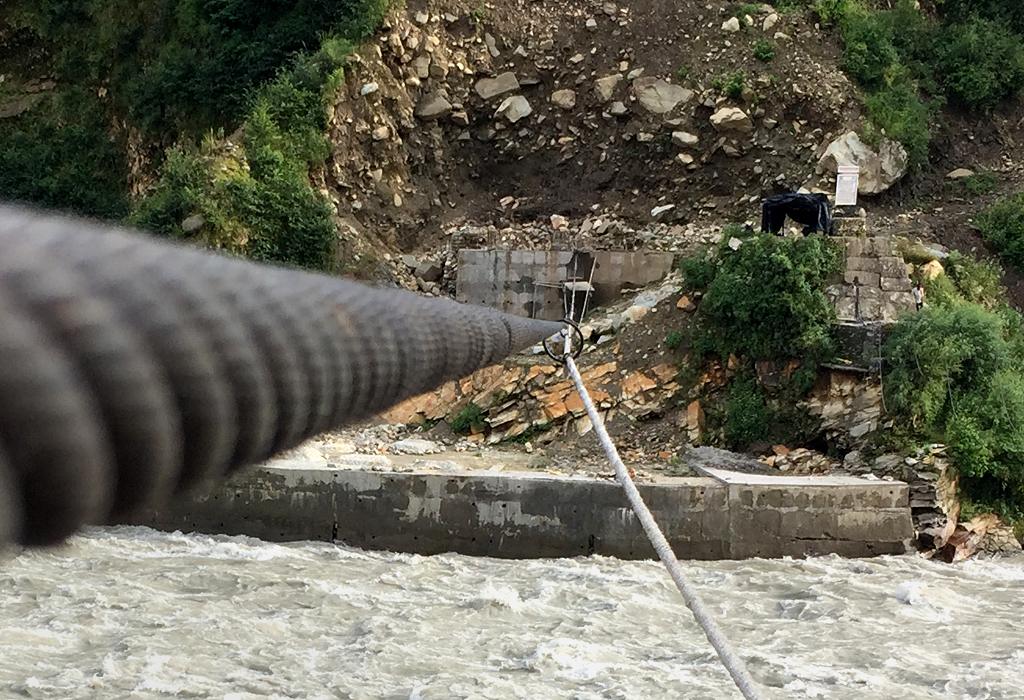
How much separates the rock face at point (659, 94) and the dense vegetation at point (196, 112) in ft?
12.5

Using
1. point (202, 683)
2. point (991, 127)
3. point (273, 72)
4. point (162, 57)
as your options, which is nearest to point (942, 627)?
point (202, 683)

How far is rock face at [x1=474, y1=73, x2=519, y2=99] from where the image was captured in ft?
43.9

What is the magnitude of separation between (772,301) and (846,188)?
2.58 metres

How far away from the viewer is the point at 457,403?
32.7 ft

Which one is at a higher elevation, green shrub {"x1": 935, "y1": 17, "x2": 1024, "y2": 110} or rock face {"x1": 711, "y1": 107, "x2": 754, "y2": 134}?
green shrub {"x1": 935, "y1": 17, "x2": 1024, "y2": 110}

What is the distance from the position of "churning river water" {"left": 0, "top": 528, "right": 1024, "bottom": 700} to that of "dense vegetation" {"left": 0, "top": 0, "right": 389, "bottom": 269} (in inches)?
186

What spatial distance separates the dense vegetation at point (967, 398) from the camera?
8086mm

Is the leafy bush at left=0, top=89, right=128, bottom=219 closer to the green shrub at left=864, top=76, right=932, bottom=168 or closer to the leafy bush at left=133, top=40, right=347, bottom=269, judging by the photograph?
the leafy bush at left=133, top=40, right=347, bottom=269

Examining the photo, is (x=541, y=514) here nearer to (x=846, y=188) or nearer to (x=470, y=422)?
(x=470, y=422)

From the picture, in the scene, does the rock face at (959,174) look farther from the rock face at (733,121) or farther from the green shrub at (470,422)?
the green shrub at (470,422)

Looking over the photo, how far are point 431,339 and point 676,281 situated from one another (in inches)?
361

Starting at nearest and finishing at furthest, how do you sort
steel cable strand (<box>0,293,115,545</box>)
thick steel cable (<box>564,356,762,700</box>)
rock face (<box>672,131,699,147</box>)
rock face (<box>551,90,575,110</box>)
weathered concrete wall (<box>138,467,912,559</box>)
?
steel cable strand (<box>0,293,115,545</box>) < thick steel cable (<box>564,356,762,700</box>) < weathered concrete wall (<box>138,467,912,559</box>) < rock face (<box>672,131,699,147</box>) < rock face (<box>551,90,575,110</box>)

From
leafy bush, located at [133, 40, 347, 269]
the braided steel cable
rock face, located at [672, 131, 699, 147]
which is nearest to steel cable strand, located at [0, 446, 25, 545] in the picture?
the braided steel cable

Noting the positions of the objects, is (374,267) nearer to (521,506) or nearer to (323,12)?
(323,12)
